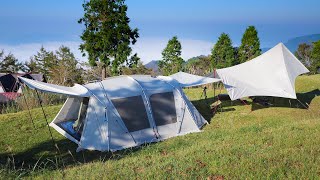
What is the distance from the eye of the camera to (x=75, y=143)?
10688 mm

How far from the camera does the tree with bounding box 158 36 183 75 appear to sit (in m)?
34.9

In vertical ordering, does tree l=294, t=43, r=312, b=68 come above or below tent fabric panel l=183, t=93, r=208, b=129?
above

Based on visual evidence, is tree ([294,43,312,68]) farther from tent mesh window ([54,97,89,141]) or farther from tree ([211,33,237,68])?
tent mesh window ([54,97,89,141])

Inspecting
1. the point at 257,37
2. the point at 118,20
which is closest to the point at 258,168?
the point at 118,20

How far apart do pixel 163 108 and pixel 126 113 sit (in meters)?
1.48

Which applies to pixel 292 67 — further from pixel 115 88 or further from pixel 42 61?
pixel 42 61

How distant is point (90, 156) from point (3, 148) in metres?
2.99

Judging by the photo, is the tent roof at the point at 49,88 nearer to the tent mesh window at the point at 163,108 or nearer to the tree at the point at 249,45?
the tent mesh window at the point at 163,108

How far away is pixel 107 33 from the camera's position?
25922 millimetres

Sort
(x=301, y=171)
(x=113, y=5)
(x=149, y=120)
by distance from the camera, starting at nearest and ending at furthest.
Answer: (x=301, y=171), (x=149, y=120), (x=113, y=5)

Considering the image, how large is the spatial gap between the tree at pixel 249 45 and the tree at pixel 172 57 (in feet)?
23.8

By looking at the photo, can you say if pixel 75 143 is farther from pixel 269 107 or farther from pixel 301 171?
pixel 269 107

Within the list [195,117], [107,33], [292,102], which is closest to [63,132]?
[195,117]

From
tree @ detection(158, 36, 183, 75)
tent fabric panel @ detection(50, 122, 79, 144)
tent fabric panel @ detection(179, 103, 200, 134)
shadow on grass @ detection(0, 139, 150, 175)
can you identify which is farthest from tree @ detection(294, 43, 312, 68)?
shadow on grass @ detection(0, 139, 150, 175)
